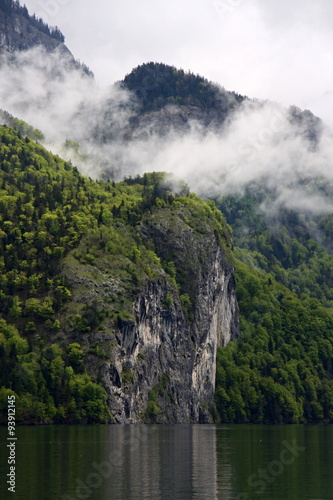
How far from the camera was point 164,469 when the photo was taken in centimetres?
9800

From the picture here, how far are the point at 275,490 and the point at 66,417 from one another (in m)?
120

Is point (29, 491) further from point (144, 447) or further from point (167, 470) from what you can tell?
point (144, 447)

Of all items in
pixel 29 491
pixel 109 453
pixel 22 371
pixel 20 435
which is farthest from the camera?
pixel 22 371

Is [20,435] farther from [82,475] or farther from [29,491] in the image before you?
[29,491]

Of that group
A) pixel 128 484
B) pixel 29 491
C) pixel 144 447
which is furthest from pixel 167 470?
pixel 144 447

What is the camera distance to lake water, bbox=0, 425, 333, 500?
79812mm

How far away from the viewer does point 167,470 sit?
97.2 metres

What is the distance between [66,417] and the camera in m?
198

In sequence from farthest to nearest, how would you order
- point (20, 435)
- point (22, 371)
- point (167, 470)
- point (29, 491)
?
point (22, 371), point (20, 435), point (167, 470), point (29, 491)

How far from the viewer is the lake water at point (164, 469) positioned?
79.8m

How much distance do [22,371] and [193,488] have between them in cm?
11952

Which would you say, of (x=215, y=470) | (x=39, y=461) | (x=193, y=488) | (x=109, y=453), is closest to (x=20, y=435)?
(x=109, y=453)

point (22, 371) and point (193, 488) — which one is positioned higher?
point (22, 371)

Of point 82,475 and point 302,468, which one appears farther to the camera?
point 302,468
